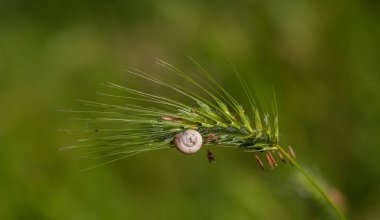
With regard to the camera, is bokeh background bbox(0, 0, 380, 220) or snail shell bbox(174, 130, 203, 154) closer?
snail shell bbox(174, 130, 203, 154)

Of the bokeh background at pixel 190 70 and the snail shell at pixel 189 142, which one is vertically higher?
the bokeh background at pixel 190 70

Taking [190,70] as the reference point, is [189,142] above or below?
below

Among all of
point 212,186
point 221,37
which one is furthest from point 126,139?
point 221,37

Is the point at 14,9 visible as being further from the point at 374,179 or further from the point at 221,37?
the point at 374,179

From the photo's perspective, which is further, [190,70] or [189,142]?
[190,70]

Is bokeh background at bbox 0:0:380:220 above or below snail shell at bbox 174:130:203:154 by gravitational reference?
above
